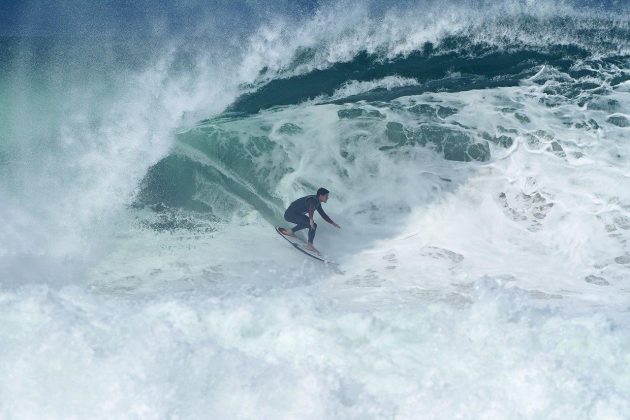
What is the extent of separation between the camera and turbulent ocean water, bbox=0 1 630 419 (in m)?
6.43

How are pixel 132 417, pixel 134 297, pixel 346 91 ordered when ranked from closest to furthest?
1. pixel 132 417
2. pixel 134 297
3. pixel 346 91

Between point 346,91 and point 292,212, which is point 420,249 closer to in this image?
point 292,212

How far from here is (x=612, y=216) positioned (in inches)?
390

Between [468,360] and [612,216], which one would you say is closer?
[468,360]

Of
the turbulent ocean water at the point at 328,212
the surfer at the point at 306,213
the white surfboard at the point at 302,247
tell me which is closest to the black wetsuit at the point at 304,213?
the surfer at the point at 306,213

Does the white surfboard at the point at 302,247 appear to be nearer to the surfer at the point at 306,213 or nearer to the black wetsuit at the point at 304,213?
the surfer at the point at 306,213

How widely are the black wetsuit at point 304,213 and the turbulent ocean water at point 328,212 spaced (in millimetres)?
467

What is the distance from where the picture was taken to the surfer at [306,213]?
9555 millimetres

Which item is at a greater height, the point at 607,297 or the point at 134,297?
the point at 134,297

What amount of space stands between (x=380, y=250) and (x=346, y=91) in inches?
169

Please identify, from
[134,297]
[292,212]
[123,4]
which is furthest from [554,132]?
[123,4]

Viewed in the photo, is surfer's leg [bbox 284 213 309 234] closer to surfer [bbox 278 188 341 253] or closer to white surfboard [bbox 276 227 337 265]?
surfer [bbox 278 188 341 253]

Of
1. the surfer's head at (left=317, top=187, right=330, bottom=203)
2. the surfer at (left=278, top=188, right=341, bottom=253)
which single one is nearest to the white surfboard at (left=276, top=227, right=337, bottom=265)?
the surfer at (left=278, top=188, right=341, bottom=253)

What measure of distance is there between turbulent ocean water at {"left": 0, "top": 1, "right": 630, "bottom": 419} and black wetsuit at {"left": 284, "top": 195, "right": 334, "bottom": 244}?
0.47 meters
